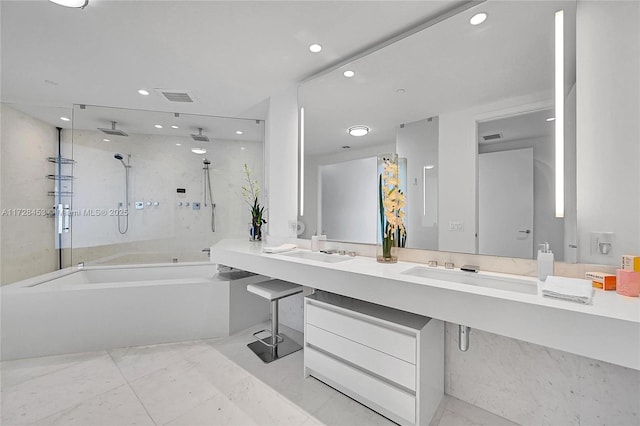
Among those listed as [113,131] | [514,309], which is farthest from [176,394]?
[113,131]

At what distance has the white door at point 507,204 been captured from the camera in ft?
4.66

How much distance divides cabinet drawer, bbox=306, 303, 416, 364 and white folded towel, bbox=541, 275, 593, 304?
0.63 m

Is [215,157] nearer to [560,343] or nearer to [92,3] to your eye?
[92,3]

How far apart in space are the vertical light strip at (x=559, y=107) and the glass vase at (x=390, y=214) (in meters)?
0.81

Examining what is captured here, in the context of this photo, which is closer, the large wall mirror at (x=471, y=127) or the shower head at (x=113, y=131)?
the large wall mirror at (x=471, y=127)

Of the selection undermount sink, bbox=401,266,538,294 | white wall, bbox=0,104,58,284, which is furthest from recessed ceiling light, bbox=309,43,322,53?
white wall, bbox=0,104,58,284

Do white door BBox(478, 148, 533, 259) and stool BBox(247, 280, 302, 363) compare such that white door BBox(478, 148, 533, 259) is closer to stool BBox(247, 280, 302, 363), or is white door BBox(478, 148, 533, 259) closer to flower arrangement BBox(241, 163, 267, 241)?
stool BBox(247, 280, 302, 363)

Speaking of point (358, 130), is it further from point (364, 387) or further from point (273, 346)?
point (273, 346)

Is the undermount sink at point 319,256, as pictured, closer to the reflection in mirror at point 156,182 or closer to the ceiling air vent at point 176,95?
the reflection in mirror at point 156,182

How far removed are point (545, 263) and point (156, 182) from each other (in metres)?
4.03

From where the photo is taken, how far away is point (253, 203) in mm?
3527

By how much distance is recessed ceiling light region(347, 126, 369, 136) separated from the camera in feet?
6.72

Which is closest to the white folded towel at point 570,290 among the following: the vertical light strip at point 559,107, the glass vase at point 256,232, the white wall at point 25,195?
the vertical light strip at point 559,107

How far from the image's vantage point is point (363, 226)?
6.93 ft
